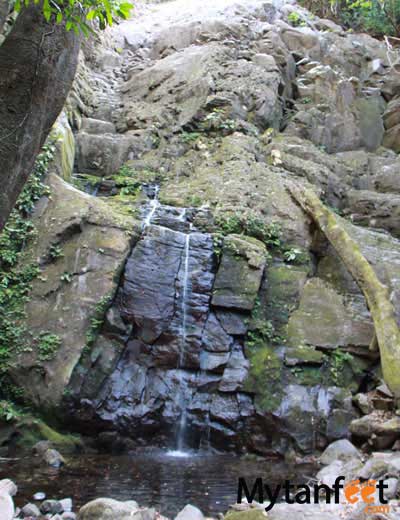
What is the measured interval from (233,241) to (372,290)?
2.90 meters

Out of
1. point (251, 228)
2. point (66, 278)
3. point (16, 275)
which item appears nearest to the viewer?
point (66, 278)

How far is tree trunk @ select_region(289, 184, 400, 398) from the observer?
7.21m

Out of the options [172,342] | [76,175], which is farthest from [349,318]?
[76,175]

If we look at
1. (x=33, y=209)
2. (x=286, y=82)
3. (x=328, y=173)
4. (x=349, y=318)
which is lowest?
(x=349, y=318)

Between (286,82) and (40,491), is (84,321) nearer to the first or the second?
(40,491)

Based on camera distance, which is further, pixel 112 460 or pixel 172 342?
pixel 172 342

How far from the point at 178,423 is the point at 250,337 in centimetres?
205

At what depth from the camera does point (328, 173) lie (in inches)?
501

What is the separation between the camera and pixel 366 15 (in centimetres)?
2106

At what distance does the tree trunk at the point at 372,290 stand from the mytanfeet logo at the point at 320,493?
7.38ft

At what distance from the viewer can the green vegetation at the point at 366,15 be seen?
66.6 feet

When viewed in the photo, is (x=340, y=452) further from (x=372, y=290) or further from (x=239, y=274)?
(x=239, y=274)

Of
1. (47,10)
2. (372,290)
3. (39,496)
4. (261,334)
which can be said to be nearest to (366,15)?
(372,290)

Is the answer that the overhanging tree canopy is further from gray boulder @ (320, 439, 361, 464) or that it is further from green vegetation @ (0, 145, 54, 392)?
gray boulder @ (320, 439, 361, 464)
